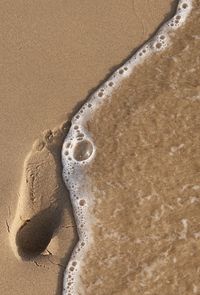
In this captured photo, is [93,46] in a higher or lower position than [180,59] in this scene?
higher

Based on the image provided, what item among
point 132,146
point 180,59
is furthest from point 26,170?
point 180,59

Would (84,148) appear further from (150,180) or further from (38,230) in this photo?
(38,230)

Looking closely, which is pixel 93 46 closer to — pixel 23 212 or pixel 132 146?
pixel 132 146

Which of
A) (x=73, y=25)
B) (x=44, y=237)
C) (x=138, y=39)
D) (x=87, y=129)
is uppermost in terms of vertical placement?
(x=73, y=25)

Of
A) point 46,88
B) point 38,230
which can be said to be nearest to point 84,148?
point 46,88

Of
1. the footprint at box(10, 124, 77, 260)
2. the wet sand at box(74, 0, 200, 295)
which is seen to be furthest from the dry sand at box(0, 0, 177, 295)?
the wet sand at box(74, 0, 200, 295)

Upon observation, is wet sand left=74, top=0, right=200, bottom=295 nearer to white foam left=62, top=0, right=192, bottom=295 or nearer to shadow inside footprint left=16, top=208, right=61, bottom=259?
white foam left=62, top=0, right=192, bottom=295

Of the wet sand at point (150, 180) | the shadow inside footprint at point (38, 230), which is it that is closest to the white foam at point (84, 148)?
the wet sand at point (150, 180)
